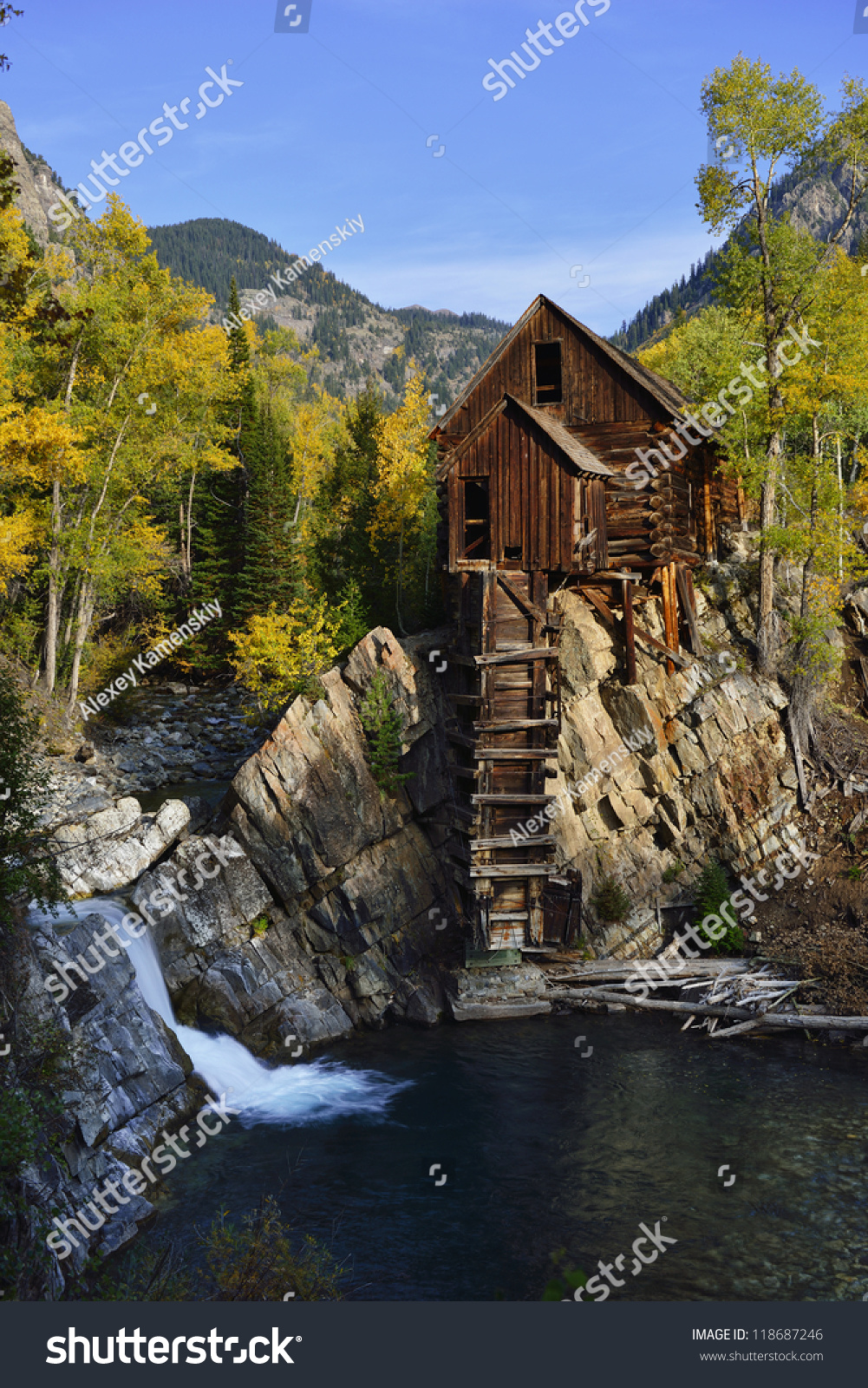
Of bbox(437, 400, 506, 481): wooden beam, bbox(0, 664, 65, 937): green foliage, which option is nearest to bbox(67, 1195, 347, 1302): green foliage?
bbox(0, 664, 65, 937): green foliage

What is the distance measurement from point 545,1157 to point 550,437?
19.3 meters

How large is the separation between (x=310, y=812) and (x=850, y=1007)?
50.3 feet

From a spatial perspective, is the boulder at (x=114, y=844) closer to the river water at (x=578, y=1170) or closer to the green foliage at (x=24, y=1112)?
the river water at (x=578, y=1170)

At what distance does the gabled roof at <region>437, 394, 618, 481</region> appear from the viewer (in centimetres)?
2658

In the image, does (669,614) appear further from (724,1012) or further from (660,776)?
(724,1012)

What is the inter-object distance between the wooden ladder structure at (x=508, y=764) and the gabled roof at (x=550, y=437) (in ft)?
12.1

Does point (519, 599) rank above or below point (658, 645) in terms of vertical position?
above

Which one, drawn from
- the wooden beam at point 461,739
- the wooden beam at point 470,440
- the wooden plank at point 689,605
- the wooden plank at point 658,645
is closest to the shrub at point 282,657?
the wooden beam at point 461,739

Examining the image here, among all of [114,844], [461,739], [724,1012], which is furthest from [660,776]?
[114,844]

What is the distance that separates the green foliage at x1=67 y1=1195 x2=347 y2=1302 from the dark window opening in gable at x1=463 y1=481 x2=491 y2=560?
19703 mm

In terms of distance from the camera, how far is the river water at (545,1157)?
560 inches

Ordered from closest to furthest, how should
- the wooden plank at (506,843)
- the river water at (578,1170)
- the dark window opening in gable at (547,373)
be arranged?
the river water at (578,1170) → the wooden plank at (506,843) → the dark window opening in gable at (547,373)

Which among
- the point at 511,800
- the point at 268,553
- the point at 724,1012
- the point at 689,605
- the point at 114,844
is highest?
the point at 268,553

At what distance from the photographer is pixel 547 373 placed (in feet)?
99.9
